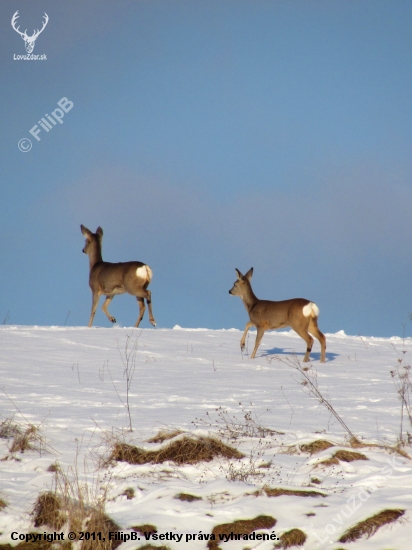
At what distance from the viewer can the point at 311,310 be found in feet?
48.0

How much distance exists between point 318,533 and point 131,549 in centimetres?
122

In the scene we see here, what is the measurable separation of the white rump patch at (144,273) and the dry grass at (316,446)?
13.2 meters

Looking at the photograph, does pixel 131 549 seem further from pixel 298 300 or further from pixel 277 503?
pixel 298 300

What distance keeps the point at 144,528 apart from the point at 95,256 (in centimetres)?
1682

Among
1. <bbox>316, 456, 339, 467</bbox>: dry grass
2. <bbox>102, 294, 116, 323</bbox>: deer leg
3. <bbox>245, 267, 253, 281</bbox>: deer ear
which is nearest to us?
<bbox>316, 456, 339, 467</bbox>: dry grass

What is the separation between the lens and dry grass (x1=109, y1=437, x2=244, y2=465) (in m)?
5.73

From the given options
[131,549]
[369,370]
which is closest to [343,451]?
[131,549]

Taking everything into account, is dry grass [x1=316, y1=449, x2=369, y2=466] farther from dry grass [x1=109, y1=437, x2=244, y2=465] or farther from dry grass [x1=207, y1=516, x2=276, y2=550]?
dry grass [x1=207, y1=516, x2=276, y2=550]

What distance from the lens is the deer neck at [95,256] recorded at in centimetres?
2082

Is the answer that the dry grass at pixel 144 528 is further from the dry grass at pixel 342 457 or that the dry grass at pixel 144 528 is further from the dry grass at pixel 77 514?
the dry grass at pixel 342 457

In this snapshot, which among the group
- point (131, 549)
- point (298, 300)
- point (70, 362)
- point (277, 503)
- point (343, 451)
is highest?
point (298, 300)

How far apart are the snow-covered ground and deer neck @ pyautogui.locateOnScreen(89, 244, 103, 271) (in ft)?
24.7

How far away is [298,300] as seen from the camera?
582 inches

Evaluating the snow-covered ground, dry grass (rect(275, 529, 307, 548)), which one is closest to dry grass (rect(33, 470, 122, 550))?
the snow-covered ground
